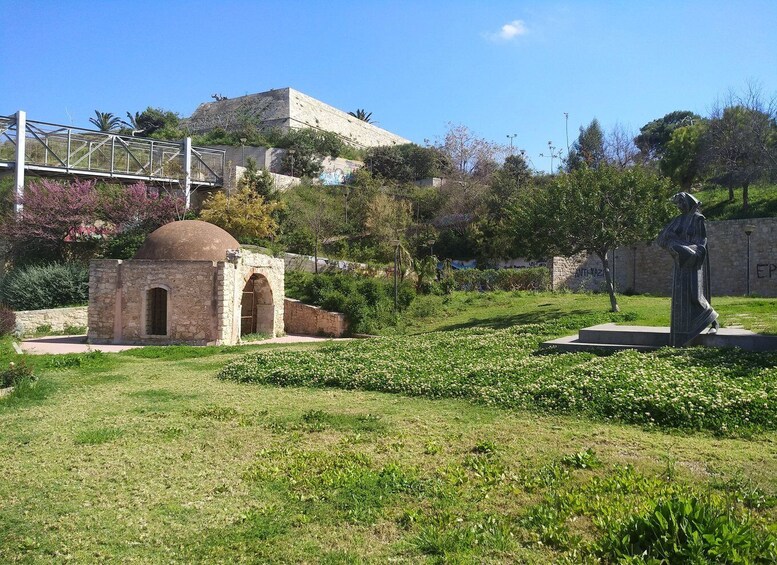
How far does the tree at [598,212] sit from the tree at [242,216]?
1772 cm

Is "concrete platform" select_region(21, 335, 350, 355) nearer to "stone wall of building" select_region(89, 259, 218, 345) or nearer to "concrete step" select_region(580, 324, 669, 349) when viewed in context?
"stone wall of building" select_region(89, 259, 218, 345)

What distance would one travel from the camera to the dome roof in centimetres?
2203

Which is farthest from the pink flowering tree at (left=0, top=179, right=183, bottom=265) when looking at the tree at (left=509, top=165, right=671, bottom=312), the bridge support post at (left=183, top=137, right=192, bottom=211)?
the tree at (left=509, top=165, right=671, bottom=312)

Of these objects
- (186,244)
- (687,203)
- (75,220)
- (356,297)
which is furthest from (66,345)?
(687,203)

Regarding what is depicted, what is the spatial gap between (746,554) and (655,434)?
3.72 metres

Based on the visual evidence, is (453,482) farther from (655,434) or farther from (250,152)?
(250,152)

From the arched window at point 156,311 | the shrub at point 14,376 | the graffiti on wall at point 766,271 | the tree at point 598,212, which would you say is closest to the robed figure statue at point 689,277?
the tree at point 598,212

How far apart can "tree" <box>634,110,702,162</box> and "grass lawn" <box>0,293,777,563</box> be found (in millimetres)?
56724

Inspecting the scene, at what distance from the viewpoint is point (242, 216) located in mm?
35406

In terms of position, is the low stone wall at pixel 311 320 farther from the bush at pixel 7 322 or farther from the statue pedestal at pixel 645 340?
the statue pedestal at pixel 645 340

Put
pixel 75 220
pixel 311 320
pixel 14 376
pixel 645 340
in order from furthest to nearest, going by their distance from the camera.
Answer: pixel 75 220
pixel 311 320
pixel 645 340
pixel 14 376

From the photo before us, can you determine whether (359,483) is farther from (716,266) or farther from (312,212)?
(312,212)

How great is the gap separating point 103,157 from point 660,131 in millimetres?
52097

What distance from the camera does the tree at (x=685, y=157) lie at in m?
39.6
